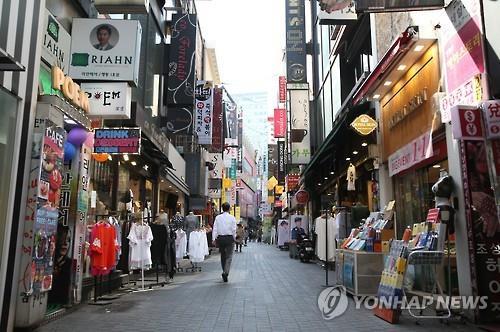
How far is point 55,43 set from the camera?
888 cm

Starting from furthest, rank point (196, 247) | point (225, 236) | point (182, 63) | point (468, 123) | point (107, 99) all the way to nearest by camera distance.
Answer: point (182, 63), point (196, 247), point (225, 236), point (107, 99), point (468, 123)

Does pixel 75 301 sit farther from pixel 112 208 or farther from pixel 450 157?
pixel 450 157

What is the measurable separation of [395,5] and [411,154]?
11.3ft

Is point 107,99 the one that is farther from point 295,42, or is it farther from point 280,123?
point 280,123

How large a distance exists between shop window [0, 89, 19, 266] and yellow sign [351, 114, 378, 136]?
27.4 ft

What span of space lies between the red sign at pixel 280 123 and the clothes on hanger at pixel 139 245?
27.0 meters

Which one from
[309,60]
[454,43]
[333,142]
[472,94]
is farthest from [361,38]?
[309,60]

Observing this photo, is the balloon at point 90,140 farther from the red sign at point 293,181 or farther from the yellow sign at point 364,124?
the red sign at point 293,181

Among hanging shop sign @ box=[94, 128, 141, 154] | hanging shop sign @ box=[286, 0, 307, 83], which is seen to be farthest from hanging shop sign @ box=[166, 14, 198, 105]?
hanging shop sign @ box=[94, 128, 141, 154]

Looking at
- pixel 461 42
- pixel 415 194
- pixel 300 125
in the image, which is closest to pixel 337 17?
pixel 415 194

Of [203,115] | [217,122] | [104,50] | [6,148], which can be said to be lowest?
[6,148]

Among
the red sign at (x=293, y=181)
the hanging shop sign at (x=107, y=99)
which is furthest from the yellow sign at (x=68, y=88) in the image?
the red sign at (x=293, y=181)

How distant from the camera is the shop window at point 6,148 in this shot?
5.73 metres

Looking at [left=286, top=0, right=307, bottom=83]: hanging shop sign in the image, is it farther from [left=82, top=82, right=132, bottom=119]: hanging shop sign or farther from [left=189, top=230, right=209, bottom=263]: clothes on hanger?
[left=82, top=82, right=132, bottom=119]: hanging shop sign
